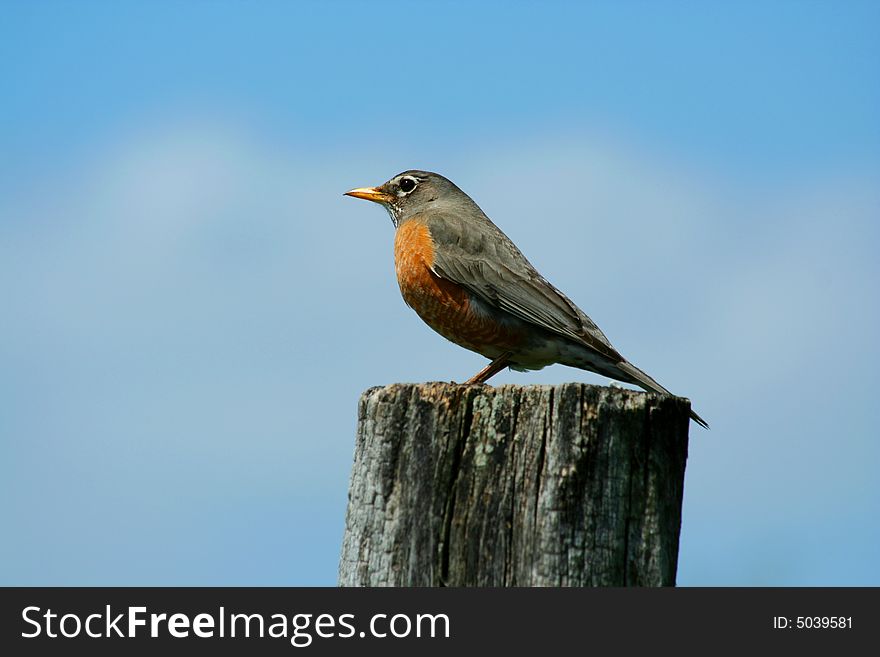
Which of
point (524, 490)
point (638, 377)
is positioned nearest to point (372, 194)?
point (638, 377)

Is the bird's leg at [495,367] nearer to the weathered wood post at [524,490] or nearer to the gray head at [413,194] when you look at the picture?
the gray head at [413,194]

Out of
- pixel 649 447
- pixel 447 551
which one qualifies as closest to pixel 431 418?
pixel 447 551

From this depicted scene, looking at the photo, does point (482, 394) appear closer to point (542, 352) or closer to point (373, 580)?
point (373, 580)

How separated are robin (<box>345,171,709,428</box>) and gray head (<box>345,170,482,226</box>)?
0.88 m

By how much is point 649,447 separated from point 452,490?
0.81 m

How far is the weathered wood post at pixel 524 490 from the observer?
12.4 feet

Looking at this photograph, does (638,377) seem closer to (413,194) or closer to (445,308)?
(445,308)

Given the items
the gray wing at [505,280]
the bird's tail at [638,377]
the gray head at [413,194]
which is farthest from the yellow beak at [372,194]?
the bird's tail at [638,377]

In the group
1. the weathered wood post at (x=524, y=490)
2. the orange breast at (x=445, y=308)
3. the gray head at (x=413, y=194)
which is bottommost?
the weathered wood post at (x=524, y=490)

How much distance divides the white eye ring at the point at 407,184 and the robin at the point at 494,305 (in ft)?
3.62

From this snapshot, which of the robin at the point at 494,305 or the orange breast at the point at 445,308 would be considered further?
the orange breast at the point at 445,308

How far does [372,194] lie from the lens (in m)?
9.61

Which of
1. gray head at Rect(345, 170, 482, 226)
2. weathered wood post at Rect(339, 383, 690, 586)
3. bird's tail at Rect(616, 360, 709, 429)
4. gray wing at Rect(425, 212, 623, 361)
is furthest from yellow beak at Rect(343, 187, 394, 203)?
weathered wood post at Rect(339, 383, 690, 586)

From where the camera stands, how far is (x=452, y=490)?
3.89 metres
